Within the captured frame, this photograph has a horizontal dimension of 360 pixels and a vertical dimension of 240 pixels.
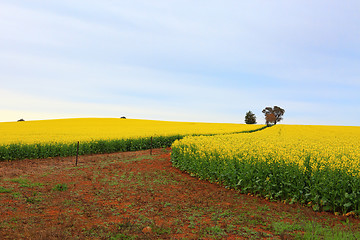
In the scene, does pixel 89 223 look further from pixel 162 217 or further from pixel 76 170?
pixel 76 170

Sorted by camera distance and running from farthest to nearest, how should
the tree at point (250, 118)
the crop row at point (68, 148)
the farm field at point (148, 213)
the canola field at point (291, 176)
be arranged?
the tree at point (250, 118) → the crop row at point (68, 148) → the canola field at point (291, 176) → the farm field at point (148, 213)

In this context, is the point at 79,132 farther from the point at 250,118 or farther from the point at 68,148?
the point at 250,118

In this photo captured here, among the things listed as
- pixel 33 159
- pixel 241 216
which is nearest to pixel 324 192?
pixel 241 216

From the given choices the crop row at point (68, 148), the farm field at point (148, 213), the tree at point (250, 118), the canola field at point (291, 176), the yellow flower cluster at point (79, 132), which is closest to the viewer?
the farm field at point (148, 213)

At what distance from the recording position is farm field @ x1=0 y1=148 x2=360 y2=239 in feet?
20.3

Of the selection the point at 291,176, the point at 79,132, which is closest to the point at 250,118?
the point at 79,132

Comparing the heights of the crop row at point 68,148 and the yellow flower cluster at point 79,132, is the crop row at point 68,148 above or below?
below

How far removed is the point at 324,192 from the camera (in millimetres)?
7715

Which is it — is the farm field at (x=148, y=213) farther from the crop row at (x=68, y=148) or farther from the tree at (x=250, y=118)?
the tree at (x=250, y=118)

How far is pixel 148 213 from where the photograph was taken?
7.68 m

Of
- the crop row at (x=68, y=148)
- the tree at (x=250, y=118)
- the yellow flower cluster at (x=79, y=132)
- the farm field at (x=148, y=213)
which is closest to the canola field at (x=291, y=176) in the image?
the farm field at (x=148, y=213)

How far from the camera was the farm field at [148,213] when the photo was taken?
6.20 meters

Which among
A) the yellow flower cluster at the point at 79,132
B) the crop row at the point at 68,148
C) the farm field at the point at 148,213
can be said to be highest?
the yellow flower cluster at the point at 79,132

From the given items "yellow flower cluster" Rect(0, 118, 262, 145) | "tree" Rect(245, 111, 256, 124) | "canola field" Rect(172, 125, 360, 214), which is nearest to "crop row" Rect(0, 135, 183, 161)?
"yellow flower cluster" Rect(0, 118, 262, 145)
